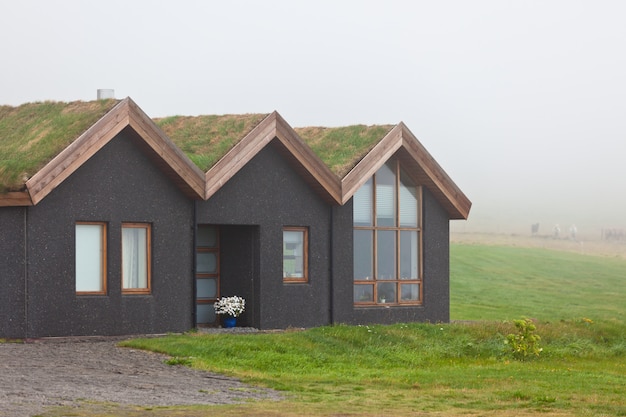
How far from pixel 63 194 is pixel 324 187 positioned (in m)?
6.96

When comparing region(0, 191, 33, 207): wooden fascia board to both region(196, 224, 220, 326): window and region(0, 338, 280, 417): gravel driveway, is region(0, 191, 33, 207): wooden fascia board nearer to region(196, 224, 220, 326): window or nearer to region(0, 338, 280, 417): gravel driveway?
region(0, 338, 280, 417): gravel driveway

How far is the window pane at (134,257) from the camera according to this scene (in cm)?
2823

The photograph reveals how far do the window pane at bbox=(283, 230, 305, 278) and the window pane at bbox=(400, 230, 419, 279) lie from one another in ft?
10.8

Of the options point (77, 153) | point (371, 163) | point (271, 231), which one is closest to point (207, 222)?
point (271, 231)

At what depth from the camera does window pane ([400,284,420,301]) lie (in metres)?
33.8

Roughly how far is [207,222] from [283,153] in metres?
2.67

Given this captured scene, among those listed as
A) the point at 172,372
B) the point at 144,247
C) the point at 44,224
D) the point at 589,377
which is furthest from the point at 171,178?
the point at 589,377

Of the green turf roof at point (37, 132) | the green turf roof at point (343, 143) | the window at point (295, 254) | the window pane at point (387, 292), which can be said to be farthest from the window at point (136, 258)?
the window pane at point (387, 292)

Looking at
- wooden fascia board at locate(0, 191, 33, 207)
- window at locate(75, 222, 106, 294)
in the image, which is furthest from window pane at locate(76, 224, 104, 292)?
wooden fascia board at locate(0, 191, 33, 207)

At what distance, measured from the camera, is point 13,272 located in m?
26.3

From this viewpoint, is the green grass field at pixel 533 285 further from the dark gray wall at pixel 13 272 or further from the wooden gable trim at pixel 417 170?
the dark gray wall at pixel 13 272

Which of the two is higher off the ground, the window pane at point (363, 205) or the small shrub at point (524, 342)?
the window pane at point (363, 205)

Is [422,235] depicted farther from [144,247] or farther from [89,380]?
[89,380]

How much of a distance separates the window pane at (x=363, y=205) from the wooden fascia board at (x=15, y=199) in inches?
380
